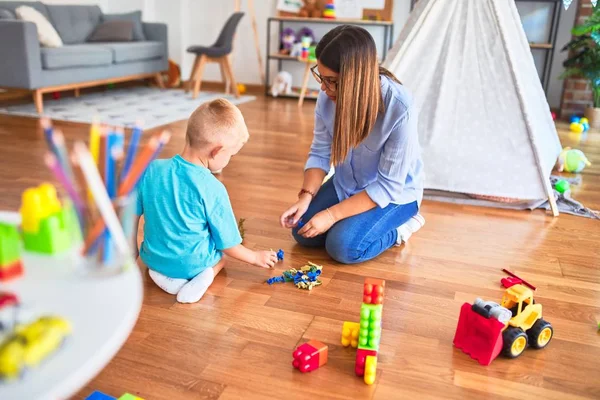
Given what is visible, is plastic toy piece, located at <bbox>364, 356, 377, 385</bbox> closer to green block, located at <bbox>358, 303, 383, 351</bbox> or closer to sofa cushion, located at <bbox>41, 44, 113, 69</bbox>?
green block, located at <bbox>358, 303, 383, 351</bbox>

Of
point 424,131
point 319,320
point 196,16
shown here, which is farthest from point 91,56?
point 319,320

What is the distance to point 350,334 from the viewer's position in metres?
1.35

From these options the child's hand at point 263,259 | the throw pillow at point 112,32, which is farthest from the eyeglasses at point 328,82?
the throw pillow at point 112,32

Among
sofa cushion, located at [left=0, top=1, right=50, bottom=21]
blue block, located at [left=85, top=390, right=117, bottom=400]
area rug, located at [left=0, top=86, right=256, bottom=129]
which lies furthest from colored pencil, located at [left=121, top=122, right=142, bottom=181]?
sofa cushion, located at [left=0, top=1, right=50, bottom=21]

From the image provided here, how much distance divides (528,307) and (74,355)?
1.11 meters

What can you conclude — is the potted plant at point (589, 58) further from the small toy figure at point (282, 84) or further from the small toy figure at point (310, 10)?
the small toy figure at point (282, 84)

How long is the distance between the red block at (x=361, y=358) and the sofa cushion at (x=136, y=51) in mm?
4228

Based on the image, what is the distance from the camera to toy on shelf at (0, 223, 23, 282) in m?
0.68

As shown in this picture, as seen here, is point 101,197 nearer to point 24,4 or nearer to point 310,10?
point 24,4

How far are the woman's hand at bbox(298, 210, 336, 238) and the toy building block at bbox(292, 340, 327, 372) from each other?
0.48 meters

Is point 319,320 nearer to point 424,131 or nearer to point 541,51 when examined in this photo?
point 424,131

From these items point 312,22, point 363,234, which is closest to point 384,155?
point 363,234

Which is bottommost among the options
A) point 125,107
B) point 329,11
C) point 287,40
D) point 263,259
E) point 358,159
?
point 125,107

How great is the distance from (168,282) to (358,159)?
697 millimetres
